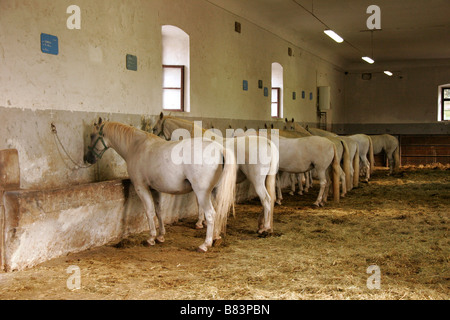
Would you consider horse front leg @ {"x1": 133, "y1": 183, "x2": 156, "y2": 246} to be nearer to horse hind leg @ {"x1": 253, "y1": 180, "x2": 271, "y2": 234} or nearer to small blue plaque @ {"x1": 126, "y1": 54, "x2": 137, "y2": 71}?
horse hind leg @ {"x1": 253, "y1": 180, "x2": 271, "y2": 234}

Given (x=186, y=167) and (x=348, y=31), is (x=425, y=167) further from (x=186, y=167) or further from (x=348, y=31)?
(x=186, y=167)

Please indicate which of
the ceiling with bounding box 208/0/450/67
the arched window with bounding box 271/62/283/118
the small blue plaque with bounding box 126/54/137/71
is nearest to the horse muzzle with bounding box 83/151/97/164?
the small blue plaque with bounding box 126/54/137/71

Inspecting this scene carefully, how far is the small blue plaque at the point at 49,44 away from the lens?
5.03 metres

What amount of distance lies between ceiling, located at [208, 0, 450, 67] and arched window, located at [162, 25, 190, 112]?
4.36ft

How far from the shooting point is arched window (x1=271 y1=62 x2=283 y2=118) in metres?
12.9

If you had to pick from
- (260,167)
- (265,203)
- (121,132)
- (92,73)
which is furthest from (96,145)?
(265,203)

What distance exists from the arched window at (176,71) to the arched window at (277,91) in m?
5.28

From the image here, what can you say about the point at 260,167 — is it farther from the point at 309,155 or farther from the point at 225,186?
the point at 309,155

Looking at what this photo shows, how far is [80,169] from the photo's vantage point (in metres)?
5.70

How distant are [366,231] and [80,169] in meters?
3.93

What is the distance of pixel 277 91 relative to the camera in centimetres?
1304

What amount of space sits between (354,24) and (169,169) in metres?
9.45

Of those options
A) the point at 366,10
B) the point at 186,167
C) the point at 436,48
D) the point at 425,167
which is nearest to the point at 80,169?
the point at 186,167
